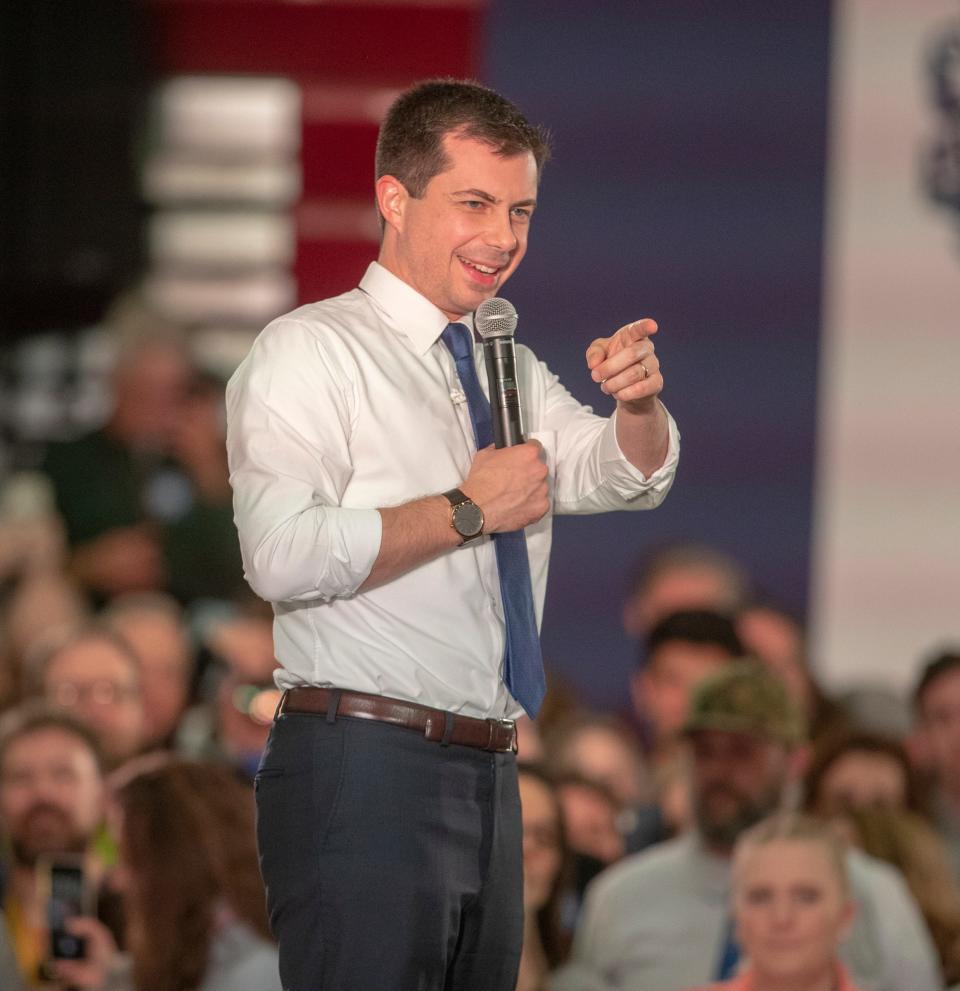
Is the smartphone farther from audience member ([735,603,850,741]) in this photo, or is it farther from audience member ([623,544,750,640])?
audience member ([623,544,750,640])

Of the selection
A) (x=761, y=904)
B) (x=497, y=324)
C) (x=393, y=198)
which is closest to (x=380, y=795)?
(x=497, y=324)

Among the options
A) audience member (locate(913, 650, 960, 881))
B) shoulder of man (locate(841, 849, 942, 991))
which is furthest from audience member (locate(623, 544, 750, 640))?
shoulder of man (locate(841, 849, 942, 991))

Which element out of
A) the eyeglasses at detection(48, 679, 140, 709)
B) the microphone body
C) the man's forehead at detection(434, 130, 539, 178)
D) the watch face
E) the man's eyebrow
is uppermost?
the man's forehead at detection(434, 130, 539, 178)

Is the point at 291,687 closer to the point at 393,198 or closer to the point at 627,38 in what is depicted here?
the point at 393,198

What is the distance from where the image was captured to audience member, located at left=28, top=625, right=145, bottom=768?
455 cm

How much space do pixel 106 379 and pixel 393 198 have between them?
5.33 metres

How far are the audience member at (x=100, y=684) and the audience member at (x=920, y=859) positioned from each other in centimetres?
171

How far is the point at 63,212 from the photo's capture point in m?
7.34

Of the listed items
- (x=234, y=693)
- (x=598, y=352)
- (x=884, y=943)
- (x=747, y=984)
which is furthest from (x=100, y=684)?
(x=598, y=352)

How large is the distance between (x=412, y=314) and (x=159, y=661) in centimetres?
296

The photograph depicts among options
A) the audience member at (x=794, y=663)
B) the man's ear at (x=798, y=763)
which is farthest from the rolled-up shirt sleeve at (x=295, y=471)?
the audience member at (x=794, y=663)

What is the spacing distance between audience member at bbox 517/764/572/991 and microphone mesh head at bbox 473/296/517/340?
1.93 metres

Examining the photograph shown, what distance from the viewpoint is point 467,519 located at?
84.4 inches

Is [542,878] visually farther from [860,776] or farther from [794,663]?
[794,663]
